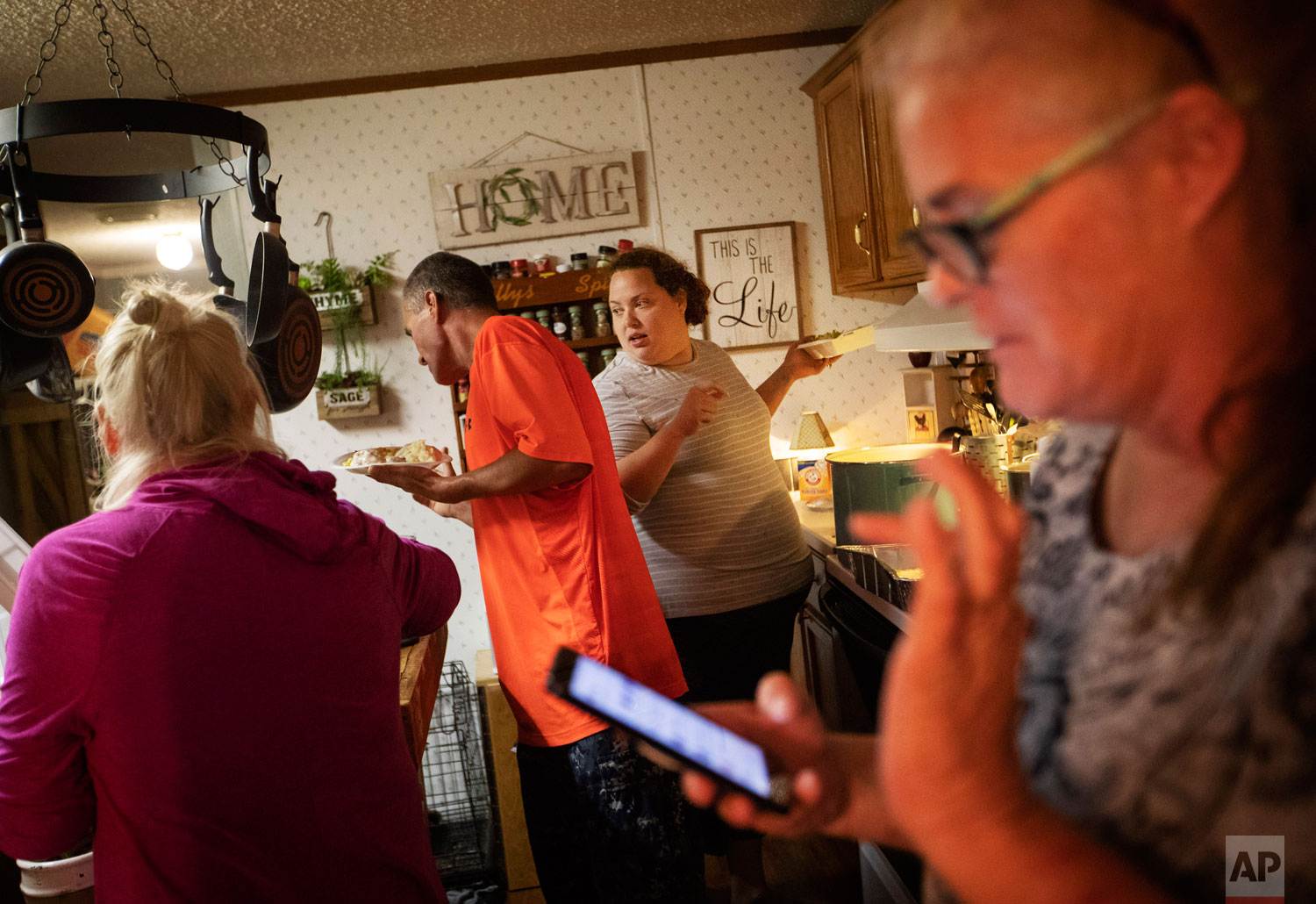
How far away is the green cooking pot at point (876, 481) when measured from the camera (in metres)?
2.18

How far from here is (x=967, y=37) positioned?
1.54ft

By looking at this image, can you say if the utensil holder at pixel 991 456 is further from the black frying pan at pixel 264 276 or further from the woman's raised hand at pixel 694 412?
the black frying pan at pixel 264 276

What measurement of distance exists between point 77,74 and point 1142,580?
3596 millimetres

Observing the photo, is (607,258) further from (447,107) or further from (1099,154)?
(1099,154)

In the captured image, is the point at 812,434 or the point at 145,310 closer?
the point at 145,310

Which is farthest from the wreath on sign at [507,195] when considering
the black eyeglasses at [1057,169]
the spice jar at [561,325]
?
the black eyeglasses at [1057,169]

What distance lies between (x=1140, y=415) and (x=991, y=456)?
72.6 inches

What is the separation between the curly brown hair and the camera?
233 centimetres

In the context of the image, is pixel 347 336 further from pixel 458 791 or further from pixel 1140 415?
pixel 1140 415

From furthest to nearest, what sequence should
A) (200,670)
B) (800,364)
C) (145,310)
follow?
1. (800,364)
2. (145,310)
3. (200,670)

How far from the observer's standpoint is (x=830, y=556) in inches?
105

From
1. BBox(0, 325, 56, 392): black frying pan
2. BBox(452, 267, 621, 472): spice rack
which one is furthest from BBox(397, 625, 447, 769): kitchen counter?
BBox(452, 267, 621, 472): spice rack

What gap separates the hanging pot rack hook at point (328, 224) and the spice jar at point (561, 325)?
0.88 meters

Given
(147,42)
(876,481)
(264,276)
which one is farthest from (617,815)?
(147,42)
